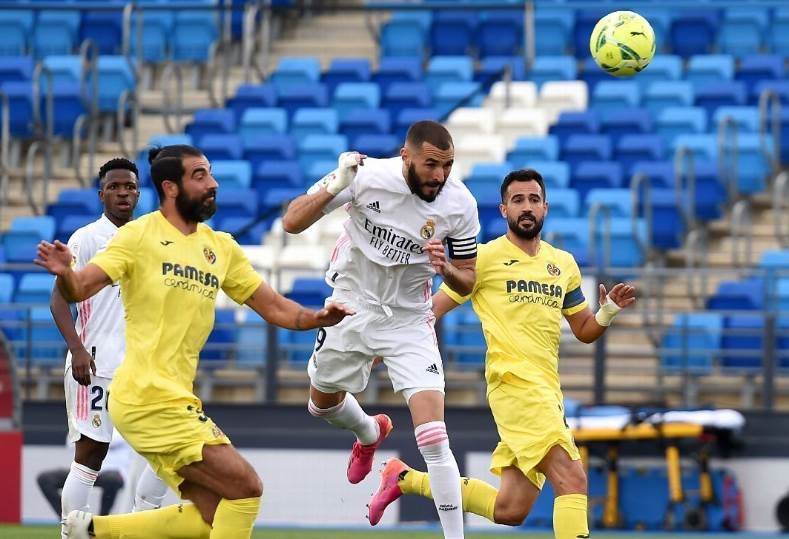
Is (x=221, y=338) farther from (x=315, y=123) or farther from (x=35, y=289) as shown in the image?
(x=315, y=123)

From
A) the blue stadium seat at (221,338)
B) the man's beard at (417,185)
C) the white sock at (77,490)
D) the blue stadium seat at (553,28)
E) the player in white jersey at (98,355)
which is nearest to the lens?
the man's beard at (417,185)

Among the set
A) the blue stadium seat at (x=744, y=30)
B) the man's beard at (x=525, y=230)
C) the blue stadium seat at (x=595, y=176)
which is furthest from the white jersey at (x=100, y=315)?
the blue stadium seat at (x=744, y=30)

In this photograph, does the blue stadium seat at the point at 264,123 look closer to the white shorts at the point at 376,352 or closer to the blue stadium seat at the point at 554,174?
the blue stadium seat at the point at 554,174

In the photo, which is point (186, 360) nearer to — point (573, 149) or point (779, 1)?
point (573, 149)

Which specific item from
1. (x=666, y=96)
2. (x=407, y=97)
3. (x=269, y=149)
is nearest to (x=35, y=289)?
(x=269, y=149)

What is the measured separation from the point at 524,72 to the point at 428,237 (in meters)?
11.4

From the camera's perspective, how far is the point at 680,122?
63.3ft

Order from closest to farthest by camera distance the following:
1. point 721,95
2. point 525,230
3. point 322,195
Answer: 1. point 322,195
2. point 525,230
3. point 721,95

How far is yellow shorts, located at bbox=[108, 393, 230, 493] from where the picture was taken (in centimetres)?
829

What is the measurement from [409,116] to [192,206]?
37.6 feet

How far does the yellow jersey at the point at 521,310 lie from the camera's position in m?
9.80

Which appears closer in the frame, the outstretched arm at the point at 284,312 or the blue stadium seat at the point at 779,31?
the outstretched arm at the point at 284,312

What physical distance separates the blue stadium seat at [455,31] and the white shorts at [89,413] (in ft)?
40.8

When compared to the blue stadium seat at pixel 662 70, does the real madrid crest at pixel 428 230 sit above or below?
below
